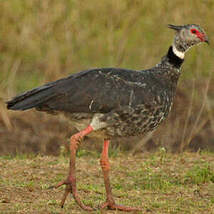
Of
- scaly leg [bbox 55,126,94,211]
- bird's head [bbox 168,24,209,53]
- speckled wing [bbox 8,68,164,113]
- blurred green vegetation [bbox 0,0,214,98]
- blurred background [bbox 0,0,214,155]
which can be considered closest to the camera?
scaly leg [bbox 55,126,94,211]

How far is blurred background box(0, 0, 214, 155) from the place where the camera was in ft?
26.0

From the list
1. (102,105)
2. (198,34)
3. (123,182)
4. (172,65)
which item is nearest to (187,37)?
(198,34)

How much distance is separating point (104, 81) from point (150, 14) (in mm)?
4130

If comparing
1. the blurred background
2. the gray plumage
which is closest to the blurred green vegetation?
the blurred background

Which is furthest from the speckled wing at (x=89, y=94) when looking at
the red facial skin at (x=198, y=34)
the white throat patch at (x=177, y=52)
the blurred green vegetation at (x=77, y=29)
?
the blurred green vegetation at (x=77, y=29)

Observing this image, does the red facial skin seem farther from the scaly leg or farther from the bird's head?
the scaly leg

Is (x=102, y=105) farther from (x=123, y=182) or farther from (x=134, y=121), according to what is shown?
(x=123, y=182)

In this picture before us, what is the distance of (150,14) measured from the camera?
846cm

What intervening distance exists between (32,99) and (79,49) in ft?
15.5

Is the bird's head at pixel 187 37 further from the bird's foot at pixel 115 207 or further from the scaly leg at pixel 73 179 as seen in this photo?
the bird's foot at pixel 115 207

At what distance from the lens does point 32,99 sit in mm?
4406

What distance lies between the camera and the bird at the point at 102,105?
4.41 metres

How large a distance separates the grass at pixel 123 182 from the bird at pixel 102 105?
350 mm

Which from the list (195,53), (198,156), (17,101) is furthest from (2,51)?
(17,101)
